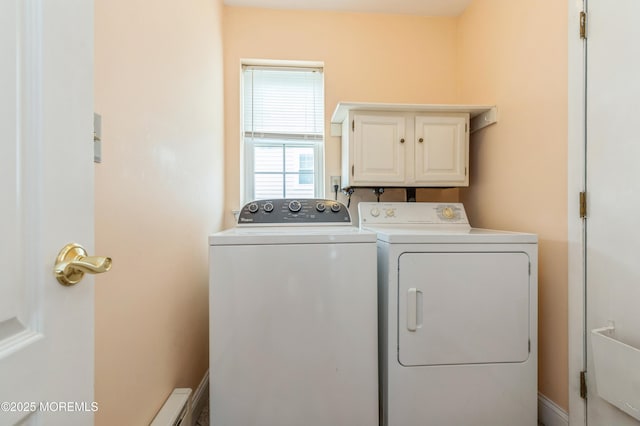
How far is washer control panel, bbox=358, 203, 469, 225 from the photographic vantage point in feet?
6.11

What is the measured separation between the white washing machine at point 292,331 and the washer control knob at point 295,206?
2.04 ft

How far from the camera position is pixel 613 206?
112cm

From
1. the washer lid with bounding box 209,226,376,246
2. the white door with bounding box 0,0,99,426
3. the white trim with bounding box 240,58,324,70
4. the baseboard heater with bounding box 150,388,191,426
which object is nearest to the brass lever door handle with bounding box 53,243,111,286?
the white door with bounding box 0,0,99,426

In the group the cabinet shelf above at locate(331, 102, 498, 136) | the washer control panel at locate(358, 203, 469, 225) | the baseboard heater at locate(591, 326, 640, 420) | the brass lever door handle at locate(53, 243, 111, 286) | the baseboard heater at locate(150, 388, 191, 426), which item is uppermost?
the cabinet shelf above at locate(331, 102, 498, 136)

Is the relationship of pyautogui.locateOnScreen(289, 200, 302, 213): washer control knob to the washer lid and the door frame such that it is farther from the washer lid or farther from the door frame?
the door frame

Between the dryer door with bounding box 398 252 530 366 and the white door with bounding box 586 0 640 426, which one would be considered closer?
the white door with bounding box 586 0 640 426

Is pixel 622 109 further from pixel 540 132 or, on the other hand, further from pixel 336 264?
pixel 336 264

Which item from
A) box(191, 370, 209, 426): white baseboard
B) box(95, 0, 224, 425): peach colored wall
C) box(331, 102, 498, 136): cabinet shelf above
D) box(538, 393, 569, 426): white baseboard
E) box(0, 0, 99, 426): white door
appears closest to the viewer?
box(0, 0, 99, 426): white door

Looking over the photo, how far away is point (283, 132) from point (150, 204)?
1439mm

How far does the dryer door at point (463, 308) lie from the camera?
1255mm

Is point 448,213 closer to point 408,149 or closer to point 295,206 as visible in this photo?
point 408,149

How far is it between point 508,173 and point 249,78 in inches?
77.9

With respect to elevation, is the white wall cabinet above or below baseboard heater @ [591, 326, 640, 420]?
above

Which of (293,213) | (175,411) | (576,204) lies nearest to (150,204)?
(175,411)
